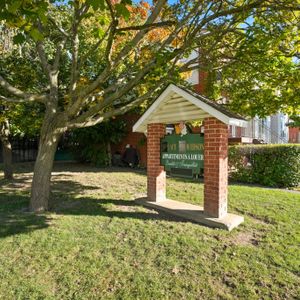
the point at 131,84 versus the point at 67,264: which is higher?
the point at 131,84

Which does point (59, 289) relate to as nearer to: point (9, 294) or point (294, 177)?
point (9, 294)

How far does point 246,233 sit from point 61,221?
3740 mm

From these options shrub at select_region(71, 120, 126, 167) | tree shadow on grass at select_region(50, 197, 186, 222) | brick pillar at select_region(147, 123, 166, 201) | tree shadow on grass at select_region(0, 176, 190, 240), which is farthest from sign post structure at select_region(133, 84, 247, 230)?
shrub at select_region(71, 120, 126, 167)

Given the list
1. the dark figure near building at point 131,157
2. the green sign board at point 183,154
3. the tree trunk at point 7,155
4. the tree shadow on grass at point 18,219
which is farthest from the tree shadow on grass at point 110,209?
the dark figure near building at point 131,157

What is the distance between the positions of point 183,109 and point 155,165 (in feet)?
5.37

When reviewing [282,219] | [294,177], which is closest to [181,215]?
[282,219]

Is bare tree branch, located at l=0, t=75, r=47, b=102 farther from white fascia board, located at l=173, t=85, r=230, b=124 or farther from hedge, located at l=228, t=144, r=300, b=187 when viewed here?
hedge, located at l=228, t=144, r=300, b=187

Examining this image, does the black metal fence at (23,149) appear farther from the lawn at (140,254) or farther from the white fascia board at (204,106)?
the white fascia board at (204,106)

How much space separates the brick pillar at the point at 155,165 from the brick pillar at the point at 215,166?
151cm

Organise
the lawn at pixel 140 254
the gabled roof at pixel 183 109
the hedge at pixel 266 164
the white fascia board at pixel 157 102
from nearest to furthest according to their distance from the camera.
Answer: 1. the lawn at pixel 140 254
2. the gabled roof at pixel 183 109
3. the white fascia board at pixel 157 102
4. the hedge at pixel 266 164

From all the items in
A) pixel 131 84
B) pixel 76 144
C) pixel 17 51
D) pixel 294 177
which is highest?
pixel 17 51

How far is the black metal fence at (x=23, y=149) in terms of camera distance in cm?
1867

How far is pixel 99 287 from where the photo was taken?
3596 mm

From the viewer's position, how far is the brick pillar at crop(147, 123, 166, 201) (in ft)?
23.0
